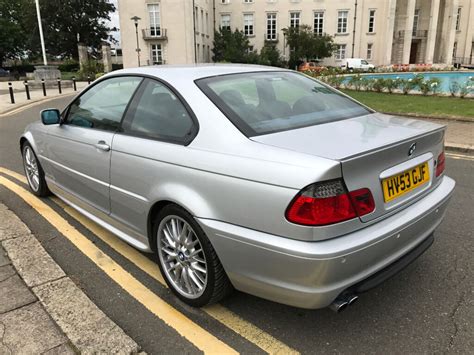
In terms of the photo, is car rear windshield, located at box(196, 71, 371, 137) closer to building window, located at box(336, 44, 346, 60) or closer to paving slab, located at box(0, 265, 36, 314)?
paving slab, located at box(0, 265, 36, 314)

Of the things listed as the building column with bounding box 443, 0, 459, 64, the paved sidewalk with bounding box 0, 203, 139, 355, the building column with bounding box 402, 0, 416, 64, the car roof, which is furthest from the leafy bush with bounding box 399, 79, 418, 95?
the building column with bounding box 443, 0, 459, 64

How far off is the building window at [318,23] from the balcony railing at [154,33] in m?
21.0

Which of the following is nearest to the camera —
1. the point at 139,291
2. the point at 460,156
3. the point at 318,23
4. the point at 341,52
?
the point at 139,291

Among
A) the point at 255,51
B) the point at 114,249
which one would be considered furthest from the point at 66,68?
the point at 114,249

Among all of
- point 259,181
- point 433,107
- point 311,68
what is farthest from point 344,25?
point 259,181

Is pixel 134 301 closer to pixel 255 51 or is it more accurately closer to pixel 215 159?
pixel 215 159

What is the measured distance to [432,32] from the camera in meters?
59.5

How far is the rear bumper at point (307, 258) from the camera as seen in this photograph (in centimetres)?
216

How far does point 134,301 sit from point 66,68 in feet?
193

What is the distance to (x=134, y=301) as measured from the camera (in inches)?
119

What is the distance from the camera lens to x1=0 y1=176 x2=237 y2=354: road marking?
8.43ft

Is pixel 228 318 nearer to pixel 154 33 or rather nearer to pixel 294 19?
pixel 154 33

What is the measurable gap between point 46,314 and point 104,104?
73.1 inches

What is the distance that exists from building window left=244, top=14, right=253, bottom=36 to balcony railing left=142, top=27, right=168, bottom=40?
544 inches
